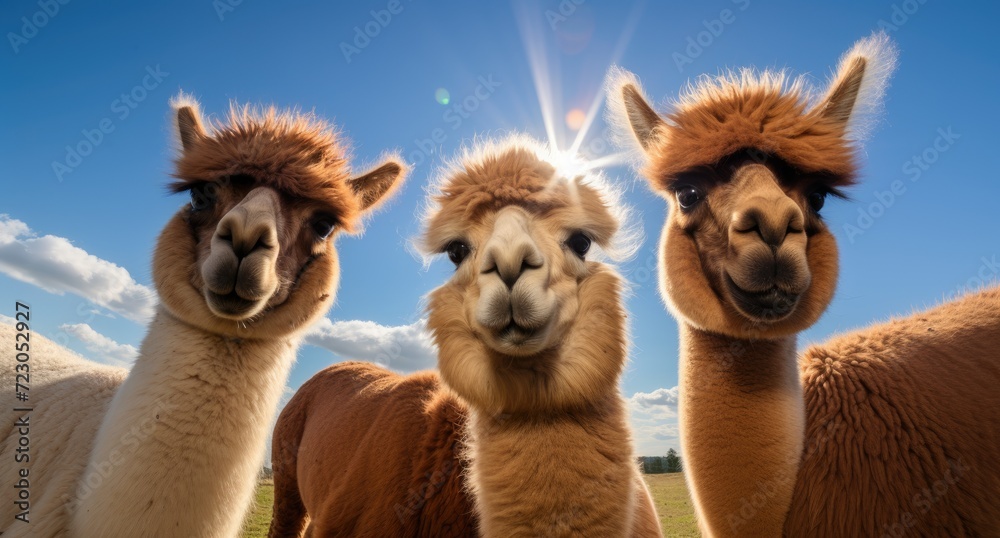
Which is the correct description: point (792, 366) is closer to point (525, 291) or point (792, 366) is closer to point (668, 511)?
point (525, 291)

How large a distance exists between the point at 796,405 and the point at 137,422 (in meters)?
3.63

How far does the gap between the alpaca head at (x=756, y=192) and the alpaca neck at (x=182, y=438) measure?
2.62 meters

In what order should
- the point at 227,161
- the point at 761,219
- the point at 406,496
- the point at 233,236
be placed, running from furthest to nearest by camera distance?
the point at 227,161, the point at 406,496, the point at 233,236, the point at 761,219

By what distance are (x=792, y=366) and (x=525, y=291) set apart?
1.97m

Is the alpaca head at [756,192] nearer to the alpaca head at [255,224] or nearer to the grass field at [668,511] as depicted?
the alpaca head at [255,224]

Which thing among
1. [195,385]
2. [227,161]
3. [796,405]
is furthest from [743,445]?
[227,161]

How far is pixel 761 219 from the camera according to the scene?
106 inches

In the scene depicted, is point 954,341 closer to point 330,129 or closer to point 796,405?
point 796,405

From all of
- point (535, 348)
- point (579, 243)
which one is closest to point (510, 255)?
point (535, 348)

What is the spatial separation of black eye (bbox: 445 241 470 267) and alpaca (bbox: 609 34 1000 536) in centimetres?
139

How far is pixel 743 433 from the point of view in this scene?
2.93 metres

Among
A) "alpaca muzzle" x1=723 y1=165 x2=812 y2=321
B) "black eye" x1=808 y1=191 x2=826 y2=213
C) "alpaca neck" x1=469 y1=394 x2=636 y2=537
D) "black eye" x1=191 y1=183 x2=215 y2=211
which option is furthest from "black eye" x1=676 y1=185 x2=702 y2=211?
"black eye" x1=191 y1=183 x2=215 y2=211

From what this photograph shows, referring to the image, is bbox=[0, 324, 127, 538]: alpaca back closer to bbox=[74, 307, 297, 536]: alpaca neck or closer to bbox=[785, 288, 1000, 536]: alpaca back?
bbox=[74, 307, 297, 536]: alpaca neck

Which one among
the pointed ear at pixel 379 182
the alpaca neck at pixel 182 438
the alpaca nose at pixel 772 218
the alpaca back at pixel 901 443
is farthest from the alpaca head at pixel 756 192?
the alpaca neck at pixel 182 438
